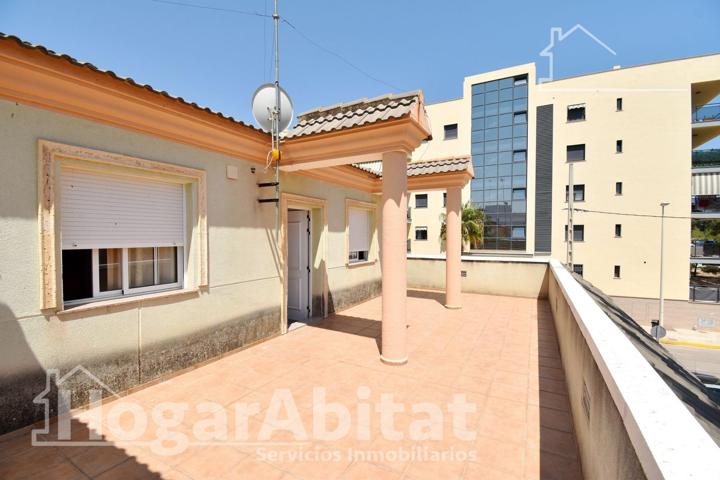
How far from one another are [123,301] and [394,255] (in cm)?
369

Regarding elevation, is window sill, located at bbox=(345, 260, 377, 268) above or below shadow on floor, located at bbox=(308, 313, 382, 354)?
above

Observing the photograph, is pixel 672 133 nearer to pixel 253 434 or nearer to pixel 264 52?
pixel 264 52

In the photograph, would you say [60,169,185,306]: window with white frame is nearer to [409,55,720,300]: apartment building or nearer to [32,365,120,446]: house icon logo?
[32,365,120,446]: house icon logo

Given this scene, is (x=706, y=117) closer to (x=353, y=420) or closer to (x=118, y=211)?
(x=353, y=420)

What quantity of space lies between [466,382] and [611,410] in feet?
8.70

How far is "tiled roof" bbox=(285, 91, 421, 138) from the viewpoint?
459 cm

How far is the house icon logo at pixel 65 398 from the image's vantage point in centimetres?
305

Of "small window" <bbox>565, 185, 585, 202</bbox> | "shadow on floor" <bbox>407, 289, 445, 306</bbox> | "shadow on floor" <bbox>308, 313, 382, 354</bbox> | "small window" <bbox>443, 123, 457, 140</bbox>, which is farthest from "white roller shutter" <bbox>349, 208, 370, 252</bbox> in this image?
"small window" <bbox>443, 123, 457, 140</bbox>

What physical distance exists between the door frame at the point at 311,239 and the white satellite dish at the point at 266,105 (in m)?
1.34

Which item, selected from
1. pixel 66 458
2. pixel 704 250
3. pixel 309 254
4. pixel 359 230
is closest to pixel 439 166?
pixel 359 230

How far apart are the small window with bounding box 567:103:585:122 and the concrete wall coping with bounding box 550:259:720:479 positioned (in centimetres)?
2862

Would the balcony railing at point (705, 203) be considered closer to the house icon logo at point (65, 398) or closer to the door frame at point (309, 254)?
the door frame at point (309, 254)

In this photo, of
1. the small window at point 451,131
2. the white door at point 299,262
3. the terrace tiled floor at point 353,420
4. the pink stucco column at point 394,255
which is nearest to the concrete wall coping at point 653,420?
the terrace tiled floor at point 353,420

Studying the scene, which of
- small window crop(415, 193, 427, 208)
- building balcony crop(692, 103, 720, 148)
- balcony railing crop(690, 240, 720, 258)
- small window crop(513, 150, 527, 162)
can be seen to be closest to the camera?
building balcony crop(692, 103, 720, 148)
